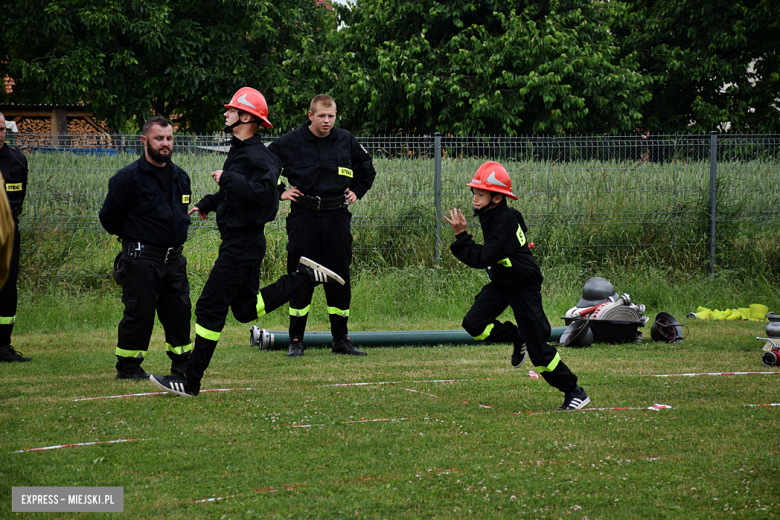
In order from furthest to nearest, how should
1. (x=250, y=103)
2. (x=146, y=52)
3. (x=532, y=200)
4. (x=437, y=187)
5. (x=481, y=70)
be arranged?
1. (x=146, y=52)
2. (x=481, y=70)
3. (x=532, y=200)
4. (x=437, y=187)
5. (x=250, y=103)

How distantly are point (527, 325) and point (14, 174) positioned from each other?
512 centimetres

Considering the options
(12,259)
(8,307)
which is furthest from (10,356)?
(12,259)

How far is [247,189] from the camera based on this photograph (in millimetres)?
5535

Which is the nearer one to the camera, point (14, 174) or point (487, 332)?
point (487, 332)

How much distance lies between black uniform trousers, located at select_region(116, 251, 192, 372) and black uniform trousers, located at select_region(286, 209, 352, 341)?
1436mm

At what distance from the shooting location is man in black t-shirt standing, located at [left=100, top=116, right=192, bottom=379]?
601 cm

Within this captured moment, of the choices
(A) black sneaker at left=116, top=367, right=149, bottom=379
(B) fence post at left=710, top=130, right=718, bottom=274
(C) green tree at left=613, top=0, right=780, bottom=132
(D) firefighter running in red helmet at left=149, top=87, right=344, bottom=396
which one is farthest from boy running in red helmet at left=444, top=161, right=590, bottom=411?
(C) green tree at left=613, top=0, right=780, bottom=132

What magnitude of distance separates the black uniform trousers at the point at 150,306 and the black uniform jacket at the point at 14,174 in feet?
6.70

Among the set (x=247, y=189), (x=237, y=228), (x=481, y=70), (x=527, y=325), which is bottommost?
(x=527, y=325)

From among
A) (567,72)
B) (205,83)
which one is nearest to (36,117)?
(205,83)

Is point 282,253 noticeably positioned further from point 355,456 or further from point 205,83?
point 205,83

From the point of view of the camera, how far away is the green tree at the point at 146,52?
69.3 ft

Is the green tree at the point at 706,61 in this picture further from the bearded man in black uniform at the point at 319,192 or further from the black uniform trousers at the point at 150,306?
the black uniform trousers at the point at 150,306

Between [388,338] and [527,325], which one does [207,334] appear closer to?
[527,325]
